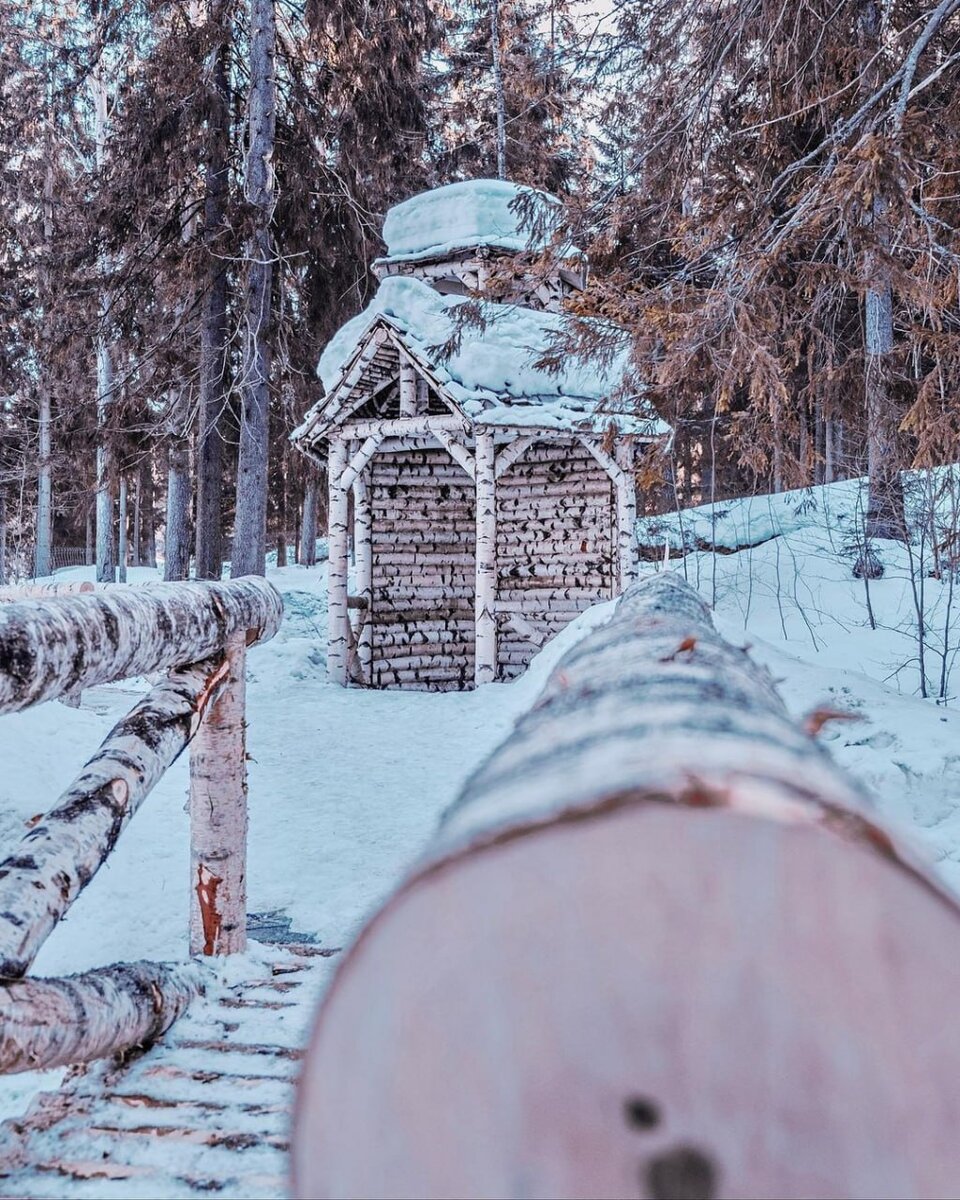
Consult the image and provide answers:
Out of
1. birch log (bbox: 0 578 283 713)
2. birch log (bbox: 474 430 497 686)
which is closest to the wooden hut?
birch log (bbox: 474 430 497 686)

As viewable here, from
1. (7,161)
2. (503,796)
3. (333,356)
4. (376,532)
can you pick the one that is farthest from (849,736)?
(7,161)

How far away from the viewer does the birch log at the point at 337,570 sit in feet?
36.1

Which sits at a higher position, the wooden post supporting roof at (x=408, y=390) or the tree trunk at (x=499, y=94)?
the tree trunk at (x=499, y=94)

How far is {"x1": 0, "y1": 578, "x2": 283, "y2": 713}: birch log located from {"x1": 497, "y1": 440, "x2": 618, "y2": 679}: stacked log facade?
28.6ft

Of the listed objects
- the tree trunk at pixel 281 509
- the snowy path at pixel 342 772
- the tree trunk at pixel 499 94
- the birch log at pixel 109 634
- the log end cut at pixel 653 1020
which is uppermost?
the tree trunk at pixel 499 94

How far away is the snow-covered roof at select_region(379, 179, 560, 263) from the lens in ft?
38.7

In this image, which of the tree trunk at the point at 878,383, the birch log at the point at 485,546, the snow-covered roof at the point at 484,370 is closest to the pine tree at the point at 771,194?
the tree trunk at the point at 878,383

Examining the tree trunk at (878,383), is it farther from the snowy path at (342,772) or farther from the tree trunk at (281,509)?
the tree trunk at (281,509)

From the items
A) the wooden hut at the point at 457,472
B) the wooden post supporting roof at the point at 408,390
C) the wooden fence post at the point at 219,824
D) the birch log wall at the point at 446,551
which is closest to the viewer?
the wooden fence post at the point at 219,824

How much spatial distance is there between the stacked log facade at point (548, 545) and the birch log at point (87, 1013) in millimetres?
9266

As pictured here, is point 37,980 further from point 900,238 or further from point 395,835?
point 900,238

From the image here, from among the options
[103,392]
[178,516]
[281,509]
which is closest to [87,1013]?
[178,516]

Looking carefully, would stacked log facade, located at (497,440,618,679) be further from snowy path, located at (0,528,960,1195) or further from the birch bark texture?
the birch bark texture

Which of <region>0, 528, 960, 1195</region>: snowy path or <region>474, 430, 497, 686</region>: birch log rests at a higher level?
<region>474, 430, 497, 686</region>: birch log
